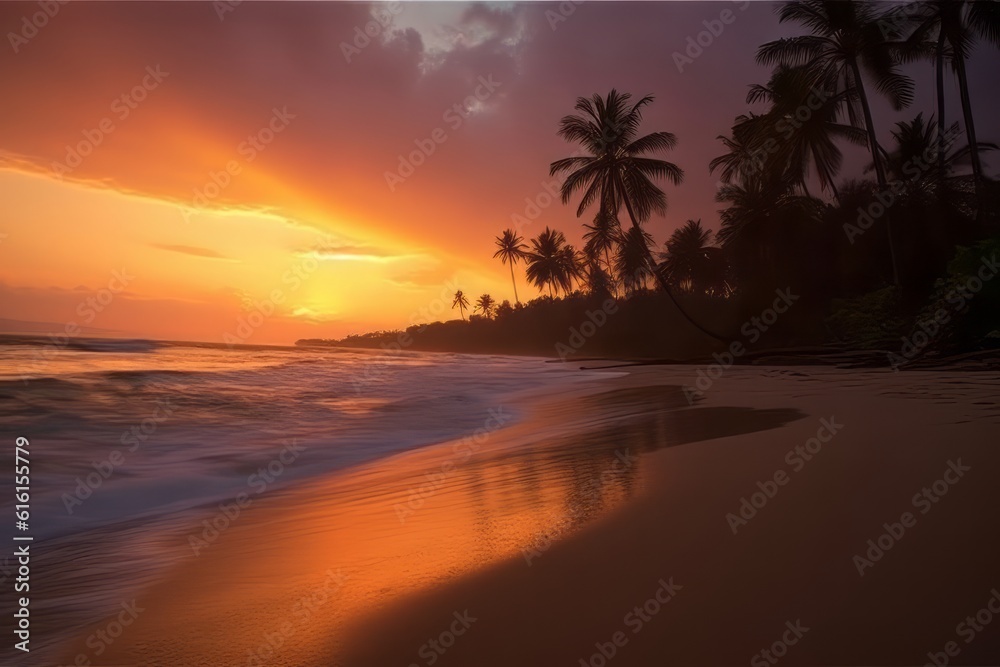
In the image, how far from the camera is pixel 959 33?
21.2m

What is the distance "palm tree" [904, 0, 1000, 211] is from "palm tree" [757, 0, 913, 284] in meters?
1.13

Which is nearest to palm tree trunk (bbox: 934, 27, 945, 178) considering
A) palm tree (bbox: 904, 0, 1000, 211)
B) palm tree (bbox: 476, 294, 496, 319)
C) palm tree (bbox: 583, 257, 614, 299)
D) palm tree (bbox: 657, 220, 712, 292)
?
palm tree (bbox: 904, 0, 1000, 211)

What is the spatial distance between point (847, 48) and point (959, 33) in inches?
147

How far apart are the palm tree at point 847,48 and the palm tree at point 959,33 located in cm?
113

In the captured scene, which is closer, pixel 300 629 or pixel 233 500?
pixel 300 629

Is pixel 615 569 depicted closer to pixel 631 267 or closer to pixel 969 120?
pixel 969 120

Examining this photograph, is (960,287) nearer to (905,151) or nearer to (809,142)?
(809,142)


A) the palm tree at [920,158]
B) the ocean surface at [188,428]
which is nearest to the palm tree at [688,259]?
the palm tree at [920,158]

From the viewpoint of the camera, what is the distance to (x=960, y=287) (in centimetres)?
1305

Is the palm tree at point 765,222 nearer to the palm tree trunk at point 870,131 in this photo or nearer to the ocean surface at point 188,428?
the palm tree trunk at point 870,131

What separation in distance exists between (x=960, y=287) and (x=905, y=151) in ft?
59.6

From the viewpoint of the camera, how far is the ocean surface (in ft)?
17.8

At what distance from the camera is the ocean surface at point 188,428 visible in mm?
5418

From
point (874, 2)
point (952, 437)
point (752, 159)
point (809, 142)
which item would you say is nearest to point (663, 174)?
point (752, 159)
